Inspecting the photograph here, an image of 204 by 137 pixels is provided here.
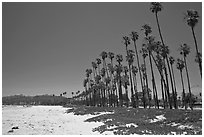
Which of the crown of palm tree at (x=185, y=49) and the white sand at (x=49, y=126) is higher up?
the crown of palm tree at (x=185, y=49)

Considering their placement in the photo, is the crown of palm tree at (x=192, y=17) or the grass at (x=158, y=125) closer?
the grass at (x=158, y=125)

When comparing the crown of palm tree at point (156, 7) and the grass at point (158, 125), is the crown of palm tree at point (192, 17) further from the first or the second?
the grass at point (158, 125)

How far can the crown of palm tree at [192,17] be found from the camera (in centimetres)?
4583

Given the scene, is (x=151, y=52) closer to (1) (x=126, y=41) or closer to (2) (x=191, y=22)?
(2) (x=191, y=22)

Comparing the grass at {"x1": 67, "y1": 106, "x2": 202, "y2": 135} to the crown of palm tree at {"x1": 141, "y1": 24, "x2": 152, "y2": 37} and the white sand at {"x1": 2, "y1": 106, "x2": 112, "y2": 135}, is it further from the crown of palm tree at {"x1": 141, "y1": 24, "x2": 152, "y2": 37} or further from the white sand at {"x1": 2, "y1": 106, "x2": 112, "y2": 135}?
the crown of palm tree at {"x1": 141, "y1": 24, "x2": 152, "y2": 37}

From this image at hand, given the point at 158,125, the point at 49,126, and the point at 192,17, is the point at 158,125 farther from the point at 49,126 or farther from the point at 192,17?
the point at 192,17

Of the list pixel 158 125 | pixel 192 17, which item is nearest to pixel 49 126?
pixel 158 125

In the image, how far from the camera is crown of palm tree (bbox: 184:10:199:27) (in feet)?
150

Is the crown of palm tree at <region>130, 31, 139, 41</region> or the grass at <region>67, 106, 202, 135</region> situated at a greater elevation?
the crown of palm tree at <region>130, 31, 139, 41</region>

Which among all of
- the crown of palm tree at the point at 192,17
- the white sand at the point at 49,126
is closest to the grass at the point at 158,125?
the white sand at the point at 49,126

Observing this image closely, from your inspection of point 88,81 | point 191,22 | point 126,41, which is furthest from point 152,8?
point 88,81

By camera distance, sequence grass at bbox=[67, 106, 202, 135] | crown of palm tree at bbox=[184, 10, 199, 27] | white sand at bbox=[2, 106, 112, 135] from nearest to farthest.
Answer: grass at bbox=[67, 106, 202, 135], white sand at bbox=[2, 106, 112, 135], crown of palm tree at bbox=[184, 10, 199, 27]

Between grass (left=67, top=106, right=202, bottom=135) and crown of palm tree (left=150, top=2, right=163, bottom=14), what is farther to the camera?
crown of palm tree (left=150, top=2, right=163, bottom=14)

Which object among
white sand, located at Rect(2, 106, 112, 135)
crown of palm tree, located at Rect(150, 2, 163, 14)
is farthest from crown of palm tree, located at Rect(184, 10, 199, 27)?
white sand, located at Rect(2, 106, 112, 135)
